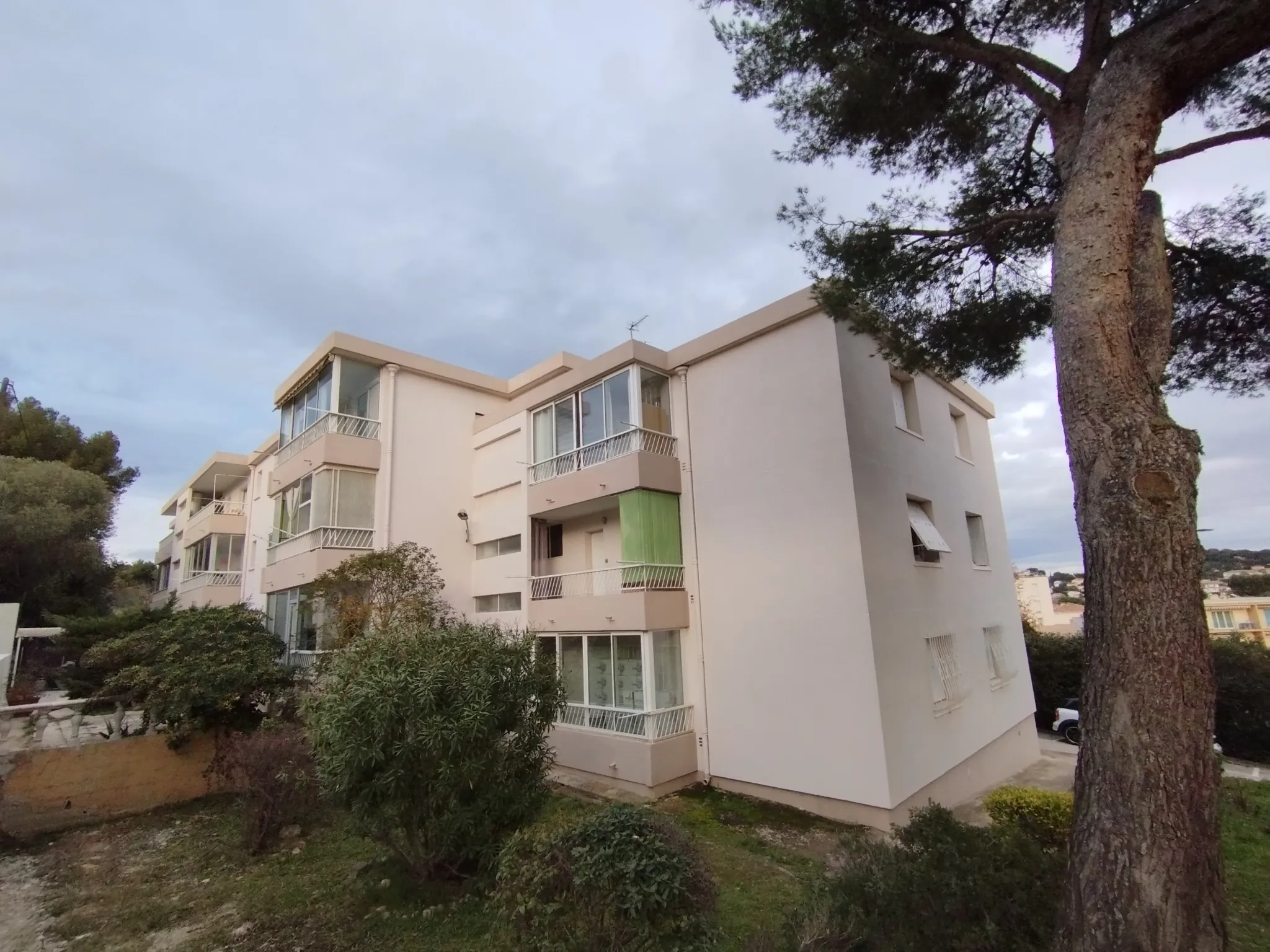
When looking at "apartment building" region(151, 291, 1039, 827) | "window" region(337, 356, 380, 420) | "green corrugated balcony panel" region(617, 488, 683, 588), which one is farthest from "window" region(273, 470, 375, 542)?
"green corrugated balcony panel" region(617, 488, 683, 588)

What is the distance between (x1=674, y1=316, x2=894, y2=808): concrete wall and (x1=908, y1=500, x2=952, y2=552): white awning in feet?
8.52

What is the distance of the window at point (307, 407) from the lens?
52.3 ft

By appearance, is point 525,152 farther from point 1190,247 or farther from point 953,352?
point 1190,247

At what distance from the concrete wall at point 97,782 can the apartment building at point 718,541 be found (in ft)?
13.0

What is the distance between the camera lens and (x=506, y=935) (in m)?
4.86

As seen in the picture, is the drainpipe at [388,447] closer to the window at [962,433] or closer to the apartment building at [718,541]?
the apartment building at [718,541]

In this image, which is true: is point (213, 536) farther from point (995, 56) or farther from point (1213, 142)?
point (1213, 142)

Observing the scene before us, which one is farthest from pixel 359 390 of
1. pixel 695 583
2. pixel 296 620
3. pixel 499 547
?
pixel 695 583

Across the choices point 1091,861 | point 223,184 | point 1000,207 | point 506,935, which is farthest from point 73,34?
point 1091,861

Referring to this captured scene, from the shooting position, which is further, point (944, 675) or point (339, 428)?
point (339, 428)

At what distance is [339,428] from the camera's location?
1534 cm

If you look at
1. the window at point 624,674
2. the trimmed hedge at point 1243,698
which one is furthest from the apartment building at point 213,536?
the trimmed hedge at point 1243,698

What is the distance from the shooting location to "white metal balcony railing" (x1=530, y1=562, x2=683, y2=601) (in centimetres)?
1232

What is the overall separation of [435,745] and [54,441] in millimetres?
33043
